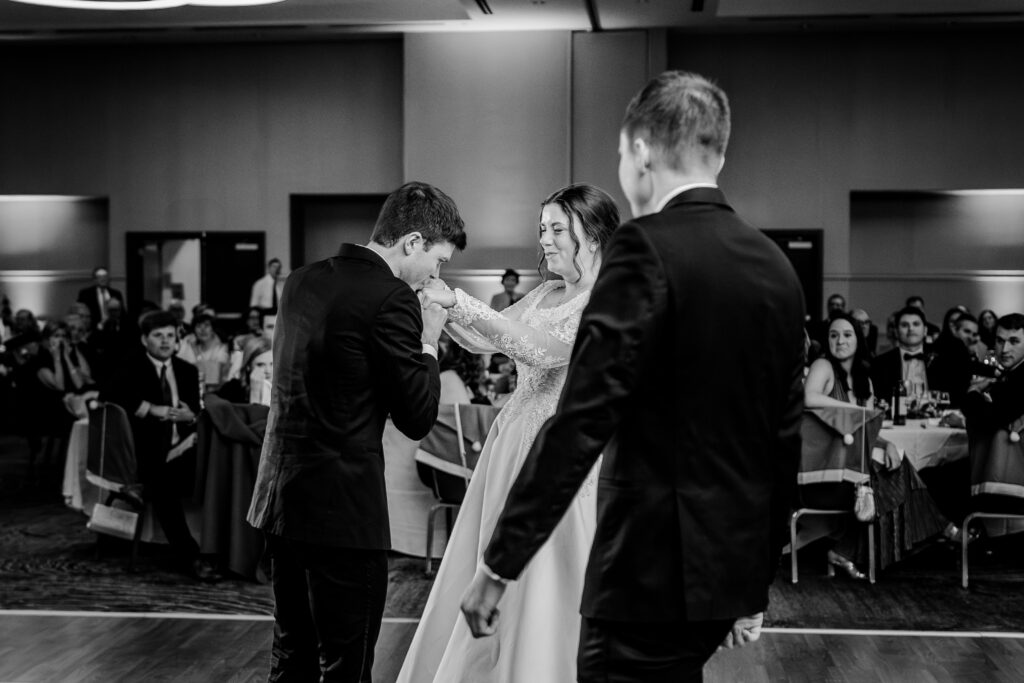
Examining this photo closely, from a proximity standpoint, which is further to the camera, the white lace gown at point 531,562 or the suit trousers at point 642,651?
the white lace gown at point 531,562

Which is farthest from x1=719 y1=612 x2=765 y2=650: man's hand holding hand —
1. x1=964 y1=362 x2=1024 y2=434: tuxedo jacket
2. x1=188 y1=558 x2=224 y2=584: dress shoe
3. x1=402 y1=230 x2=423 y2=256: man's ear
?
x1=188 y1=558 x2=224 y2=584: dress shoe

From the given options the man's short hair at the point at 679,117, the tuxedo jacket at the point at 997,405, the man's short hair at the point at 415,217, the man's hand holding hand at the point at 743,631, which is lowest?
the man's hand holding hand at the point at 743,631

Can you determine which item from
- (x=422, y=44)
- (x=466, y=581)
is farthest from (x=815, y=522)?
(x=422, y=44)

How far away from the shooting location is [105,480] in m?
5.43

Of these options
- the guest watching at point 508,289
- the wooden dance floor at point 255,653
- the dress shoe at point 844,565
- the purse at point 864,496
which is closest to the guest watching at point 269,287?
the guest watching at point 508,289

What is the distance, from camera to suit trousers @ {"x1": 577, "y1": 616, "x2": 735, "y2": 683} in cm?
168

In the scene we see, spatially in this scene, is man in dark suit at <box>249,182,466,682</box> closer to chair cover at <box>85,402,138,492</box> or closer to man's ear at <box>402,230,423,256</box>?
man's ear at <box>402,230,423,256</box>

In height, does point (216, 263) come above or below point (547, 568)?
above

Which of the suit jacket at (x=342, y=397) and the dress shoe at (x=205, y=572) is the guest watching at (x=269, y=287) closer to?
the dress shoe at (x=205, y=572)

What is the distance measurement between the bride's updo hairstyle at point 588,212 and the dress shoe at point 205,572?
2939 millimetres

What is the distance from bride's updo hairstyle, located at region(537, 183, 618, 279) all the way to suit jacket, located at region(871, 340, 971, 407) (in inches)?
167

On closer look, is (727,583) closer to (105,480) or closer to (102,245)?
(105,480)

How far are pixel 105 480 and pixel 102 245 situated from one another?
30.3 feet

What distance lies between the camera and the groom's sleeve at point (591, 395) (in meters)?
1.62
